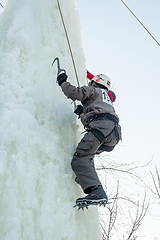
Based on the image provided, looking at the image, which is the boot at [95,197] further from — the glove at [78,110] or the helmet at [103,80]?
the helmet at [103,80]

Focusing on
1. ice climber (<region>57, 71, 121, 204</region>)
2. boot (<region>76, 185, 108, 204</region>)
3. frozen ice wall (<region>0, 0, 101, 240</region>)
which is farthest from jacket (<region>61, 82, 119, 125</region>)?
boot (<region>76, 185, 108, 204</region>)

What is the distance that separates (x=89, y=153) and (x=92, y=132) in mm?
208

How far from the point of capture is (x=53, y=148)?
9.64ft

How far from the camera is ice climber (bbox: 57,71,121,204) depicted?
275 cm

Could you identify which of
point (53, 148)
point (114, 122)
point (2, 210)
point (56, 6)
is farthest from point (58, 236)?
point (56, 6)

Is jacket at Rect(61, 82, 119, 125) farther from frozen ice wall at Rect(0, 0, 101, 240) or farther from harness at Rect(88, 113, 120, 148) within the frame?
frozen ice wall at Rect(0, 0, 101, 240)

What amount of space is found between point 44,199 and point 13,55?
5.04 feet

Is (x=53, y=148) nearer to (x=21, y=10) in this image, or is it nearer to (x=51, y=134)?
(x=51, y=134)

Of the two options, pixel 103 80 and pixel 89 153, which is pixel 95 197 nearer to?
pixel 89 153

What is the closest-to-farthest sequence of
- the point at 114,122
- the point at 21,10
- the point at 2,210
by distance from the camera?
the point at 2,210, the point at 114,122, the point at 21,10

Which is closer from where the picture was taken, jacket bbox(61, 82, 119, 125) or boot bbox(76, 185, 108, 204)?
boot bbox(76, 185, 108, 204)

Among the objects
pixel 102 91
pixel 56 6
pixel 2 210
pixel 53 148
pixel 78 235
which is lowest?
pixel 78 235

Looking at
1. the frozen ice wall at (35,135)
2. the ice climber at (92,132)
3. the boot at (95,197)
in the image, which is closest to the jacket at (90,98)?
the ice climber at (92,132)

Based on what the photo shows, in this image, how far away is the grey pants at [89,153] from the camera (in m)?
2.78
